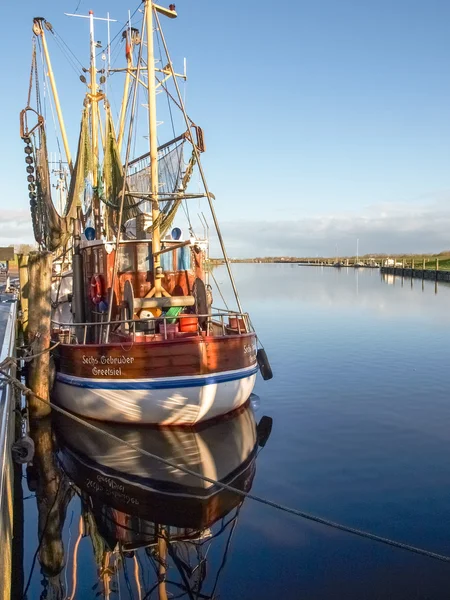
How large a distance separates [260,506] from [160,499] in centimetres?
172

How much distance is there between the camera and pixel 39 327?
48.9 feet

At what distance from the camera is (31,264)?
15.3 metres

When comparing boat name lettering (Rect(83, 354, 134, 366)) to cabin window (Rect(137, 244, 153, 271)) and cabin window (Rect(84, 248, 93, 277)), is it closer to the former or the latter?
cabin window (Rect(137, 244, 153, 271))

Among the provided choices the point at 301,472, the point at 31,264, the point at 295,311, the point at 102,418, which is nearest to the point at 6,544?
the point at 301,472

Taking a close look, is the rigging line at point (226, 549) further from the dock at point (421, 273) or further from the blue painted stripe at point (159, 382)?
the dock at point (421, 273)

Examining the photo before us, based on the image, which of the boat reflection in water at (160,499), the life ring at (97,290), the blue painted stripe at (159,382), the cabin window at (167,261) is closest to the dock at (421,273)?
the cabin window at (167,261)

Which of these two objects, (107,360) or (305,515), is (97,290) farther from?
(305,515)

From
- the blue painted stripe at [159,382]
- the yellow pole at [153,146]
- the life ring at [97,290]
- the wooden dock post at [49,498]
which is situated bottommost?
the wooden dock post at [49,498]

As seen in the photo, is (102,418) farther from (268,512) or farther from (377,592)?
(377,592)

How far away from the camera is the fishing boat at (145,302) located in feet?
41.7

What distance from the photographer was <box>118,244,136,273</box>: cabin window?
15469 millimetres

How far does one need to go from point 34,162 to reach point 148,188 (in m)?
5.20

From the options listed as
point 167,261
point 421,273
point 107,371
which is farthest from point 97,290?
point 421,273

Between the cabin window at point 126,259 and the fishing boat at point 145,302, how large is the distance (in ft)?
0.09
